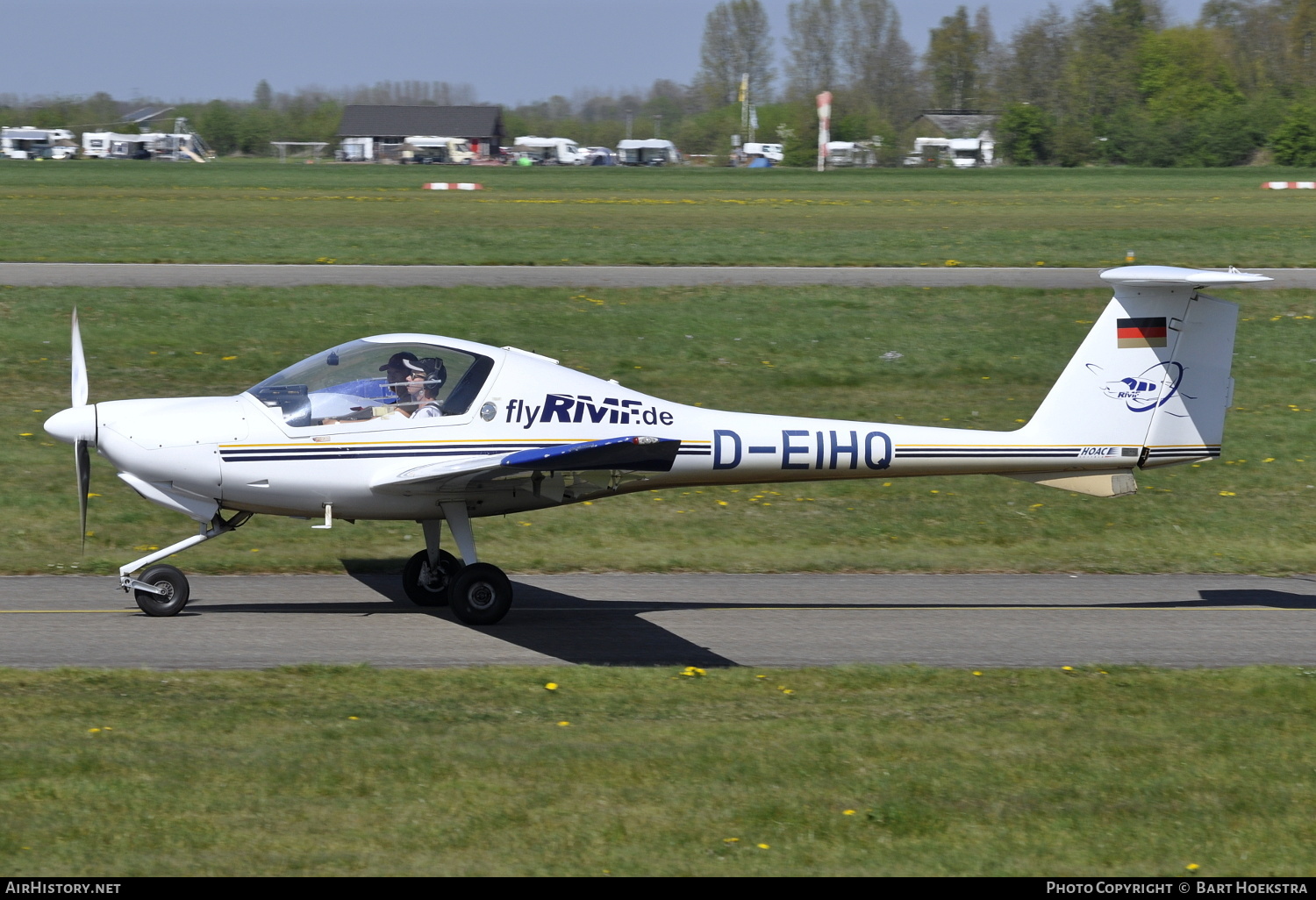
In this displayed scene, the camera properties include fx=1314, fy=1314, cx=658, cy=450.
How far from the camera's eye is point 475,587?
423 inches

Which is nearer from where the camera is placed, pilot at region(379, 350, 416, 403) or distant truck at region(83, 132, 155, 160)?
pilot at region(379, 350, 416, 403)

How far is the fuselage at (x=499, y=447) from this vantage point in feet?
33.9

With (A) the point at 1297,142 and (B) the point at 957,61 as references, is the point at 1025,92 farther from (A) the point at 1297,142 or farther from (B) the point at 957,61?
(A) the point at 1297,142

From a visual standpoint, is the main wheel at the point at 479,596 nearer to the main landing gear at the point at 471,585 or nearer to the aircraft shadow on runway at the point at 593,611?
the main landing gear at the point at 471,585

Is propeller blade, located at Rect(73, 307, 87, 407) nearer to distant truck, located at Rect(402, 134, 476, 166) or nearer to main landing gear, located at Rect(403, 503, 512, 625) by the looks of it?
main landing gear, located at Rect(403, 503, 512, 625)

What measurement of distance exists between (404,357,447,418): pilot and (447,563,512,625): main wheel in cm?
133

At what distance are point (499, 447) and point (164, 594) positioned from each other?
9.82ft

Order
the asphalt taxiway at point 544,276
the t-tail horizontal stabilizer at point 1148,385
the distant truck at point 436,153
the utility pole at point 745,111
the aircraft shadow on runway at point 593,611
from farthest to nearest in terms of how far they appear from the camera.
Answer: the utility pole at point 745,111, the distant truck at point 436,153, the asphalt taxiway at point 544,276, the t-tail horizontal stabilizer at point 1148,385, the aircraft shadow on runway at point 593,611

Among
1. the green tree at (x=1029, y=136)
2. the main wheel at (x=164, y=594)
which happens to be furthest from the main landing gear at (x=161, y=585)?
the green tree at (x=1029, y=136)

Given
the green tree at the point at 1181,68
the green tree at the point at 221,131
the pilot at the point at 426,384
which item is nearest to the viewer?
the pilot at the point at 426,384

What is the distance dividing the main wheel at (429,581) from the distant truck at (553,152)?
351 feet

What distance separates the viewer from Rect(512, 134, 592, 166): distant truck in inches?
4588

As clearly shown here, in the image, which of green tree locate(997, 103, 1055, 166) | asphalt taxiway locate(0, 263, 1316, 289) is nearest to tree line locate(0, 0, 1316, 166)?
green tree locate(997, 103, 1055, 166)

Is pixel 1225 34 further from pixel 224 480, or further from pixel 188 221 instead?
pixel 224 480
